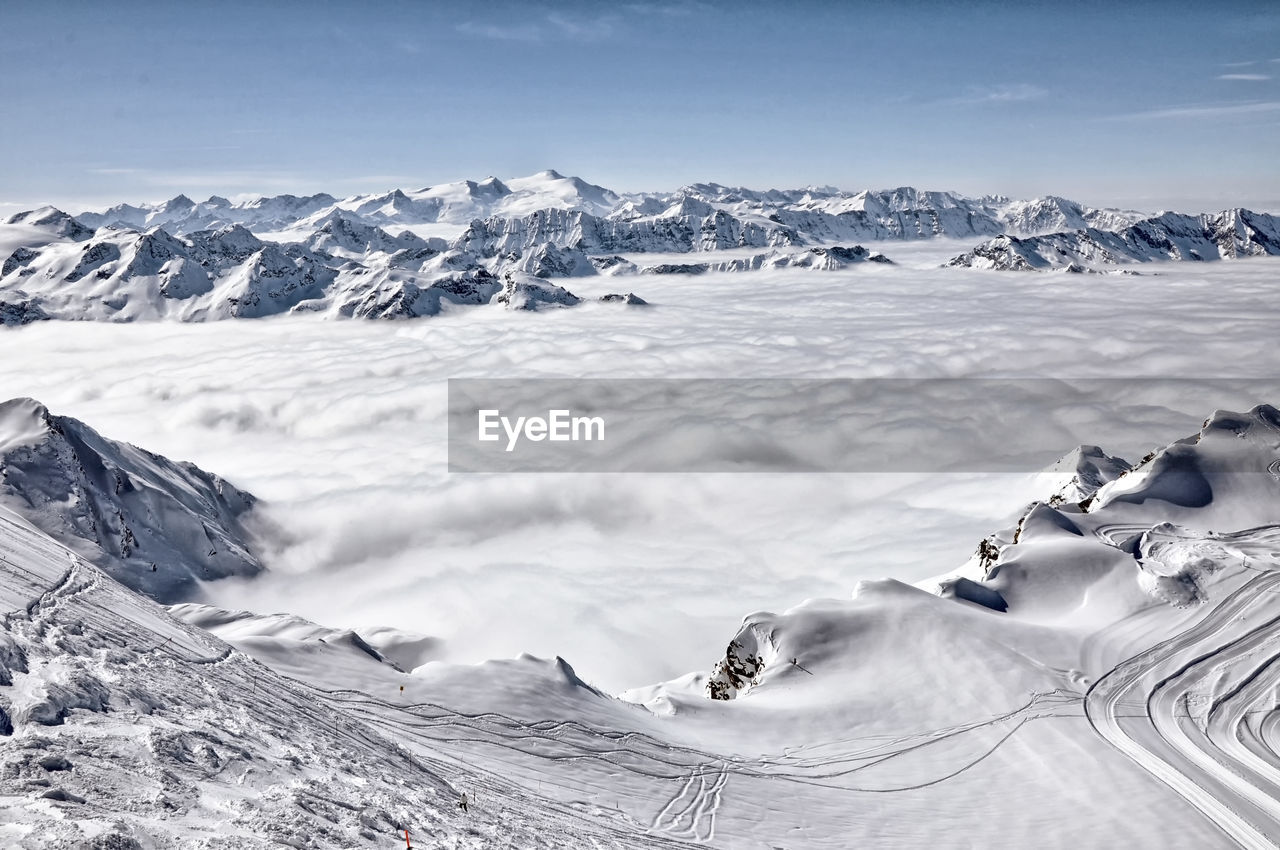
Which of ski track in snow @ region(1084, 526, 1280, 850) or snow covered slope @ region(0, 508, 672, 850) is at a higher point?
snow covered slope @ region(0, 508, 672, 850)

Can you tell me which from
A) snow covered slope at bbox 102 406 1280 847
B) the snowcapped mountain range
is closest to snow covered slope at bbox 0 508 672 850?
the snowcapped mountain range

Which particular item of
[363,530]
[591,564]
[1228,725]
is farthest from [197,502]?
[1228,725]

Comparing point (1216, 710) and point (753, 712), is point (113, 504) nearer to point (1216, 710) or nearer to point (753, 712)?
point (753, 712)

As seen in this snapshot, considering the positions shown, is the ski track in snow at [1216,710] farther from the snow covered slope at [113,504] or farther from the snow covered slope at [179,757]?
the snow covered slope at [113,504]

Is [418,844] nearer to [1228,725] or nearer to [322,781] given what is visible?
[322,781]

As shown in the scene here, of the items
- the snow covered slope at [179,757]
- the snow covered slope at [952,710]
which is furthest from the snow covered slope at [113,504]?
the snow covered slope at [179,757]

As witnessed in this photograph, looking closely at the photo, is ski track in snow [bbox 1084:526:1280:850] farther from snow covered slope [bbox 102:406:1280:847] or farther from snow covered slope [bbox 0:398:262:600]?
snow covered slope [bbox 0:398:262:600]
